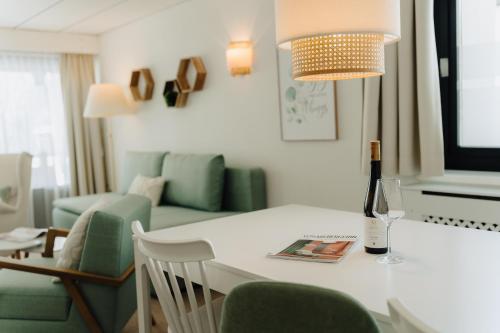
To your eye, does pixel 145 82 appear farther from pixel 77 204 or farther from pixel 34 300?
pixel 34 300

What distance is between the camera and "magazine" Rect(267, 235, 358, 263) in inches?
61.2

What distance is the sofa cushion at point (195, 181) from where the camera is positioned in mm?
4055

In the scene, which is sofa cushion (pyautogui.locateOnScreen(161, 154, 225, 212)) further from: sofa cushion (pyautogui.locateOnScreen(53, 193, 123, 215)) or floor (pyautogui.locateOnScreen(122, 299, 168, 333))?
floor (pyautogui.locateOnScreen(122, 299, 168, 333))

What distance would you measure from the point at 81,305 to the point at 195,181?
6.27 ft

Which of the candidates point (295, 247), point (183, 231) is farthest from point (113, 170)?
point (295, 247)

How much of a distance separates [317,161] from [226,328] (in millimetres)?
2616

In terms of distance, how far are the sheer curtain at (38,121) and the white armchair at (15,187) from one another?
581 millimetres

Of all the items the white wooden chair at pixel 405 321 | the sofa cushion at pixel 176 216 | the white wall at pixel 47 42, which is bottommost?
the sofa cushion at pixel 176 216

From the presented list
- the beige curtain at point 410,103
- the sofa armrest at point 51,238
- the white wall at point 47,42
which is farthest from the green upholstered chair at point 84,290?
the white wall at point 47,42

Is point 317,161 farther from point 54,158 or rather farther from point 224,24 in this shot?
point 54,158

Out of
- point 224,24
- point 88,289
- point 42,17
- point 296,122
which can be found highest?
point 42,17

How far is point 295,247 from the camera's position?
1682 millimetres

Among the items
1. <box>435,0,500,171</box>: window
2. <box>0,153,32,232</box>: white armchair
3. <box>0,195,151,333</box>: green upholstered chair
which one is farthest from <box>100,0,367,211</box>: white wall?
<box>0,195,151,333</box>: green upholstered chair

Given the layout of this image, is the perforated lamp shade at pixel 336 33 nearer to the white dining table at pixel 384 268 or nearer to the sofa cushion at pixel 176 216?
the white dining table at pixel 384 268
